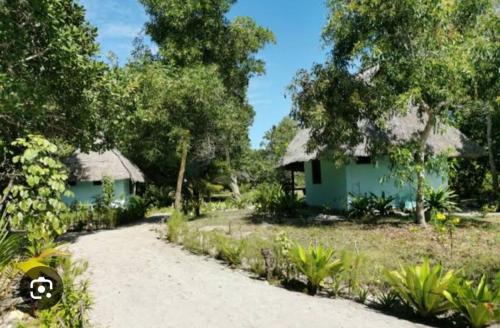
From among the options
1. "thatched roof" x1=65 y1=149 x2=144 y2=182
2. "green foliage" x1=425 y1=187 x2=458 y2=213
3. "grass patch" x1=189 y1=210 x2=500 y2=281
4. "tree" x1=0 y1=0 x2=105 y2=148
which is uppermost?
"tree" x1=0 y1=0 x2=105 y2=148

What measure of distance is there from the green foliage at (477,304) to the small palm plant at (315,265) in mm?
1958

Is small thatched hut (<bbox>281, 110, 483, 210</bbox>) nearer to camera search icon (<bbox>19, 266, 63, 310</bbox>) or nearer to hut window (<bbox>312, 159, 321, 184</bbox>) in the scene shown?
hut window (<bbox>312, 159, 321, 184</bbox>)

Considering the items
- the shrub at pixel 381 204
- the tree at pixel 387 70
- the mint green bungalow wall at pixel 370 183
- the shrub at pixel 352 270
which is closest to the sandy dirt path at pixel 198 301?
the shrub at pixel 352 270

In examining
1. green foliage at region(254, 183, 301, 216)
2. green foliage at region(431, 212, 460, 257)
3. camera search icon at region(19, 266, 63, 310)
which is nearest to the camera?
camera search icon at region(19, 266, 63, 310)

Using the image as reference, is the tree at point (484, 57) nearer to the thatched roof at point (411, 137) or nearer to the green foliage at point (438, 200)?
the thatched roof at point (411, 137)

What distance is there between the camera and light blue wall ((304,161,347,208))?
1795cm

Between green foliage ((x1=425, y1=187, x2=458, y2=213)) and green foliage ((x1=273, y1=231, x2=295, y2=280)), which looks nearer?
green foliage ((x1=273, y1=231, x2=295, y2=280))

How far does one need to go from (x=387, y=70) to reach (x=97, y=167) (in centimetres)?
1703

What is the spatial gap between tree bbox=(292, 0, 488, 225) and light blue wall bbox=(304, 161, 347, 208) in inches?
156

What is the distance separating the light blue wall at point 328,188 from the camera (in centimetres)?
1795

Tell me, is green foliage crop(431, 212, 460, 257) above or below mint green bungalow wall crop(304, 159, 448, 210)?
below

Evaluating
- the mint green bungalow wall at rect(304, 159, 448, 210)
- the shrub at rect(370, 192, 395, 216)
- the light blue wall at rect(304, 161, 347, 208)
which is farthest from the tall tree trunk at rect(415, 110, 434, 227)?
the light blue wall at rect(304, 161, 347, 208)

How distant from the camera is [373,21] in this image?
40.5 feet

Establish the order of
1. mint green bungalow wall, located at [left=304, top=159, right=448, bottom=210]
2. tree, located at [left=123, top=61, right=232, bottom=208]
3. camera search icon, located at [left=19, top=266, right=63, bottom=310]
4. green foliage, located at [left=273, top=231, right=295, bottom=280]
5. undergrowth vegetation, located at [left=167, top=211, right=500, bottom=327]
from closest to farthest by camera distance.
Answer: camera search icon, located at [left=19, top=266, right=63, bottom=310], undergrowth vegetation, located at [left=167, top=211, right=500, bottom=327], green foliage, located at [left=273, top=231, right=295, bottom=280], tree, located at [left=123, top=61, right=232, bottom=208], mint green bungalow wall, located at [left=304, top=159, right=448, bottom=210]
